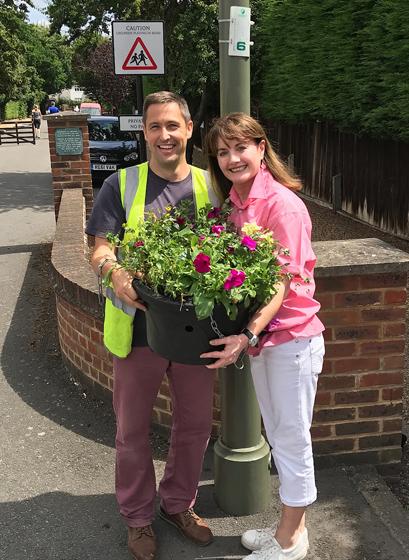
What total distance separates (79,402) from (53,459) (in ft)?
2.21

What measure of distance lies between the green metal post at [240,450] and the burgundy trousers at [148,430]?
0.18 meters

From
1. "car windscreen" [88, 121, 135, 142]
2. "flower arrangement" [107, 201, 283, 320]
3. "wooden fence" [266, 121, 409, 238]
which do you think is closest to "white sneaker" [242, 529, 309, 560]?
"flower arrangement" [107, 201, 283, 320]

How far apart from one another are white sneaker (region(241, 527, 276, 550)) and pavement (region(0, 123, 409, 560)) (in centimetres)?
5

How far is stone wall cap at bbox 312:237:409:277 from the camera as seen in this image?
3.05 m

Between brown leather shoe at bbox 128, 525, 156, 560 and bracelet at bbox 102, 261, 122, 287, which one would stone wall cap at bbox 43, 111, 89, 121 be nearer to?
bracelet at bbox 102, 261, 122, 287

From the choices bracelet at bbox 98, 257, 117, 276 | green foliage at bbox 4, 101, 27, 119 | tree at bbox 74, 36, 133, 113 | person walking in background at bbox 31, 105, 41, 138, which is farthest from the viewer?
green foliage at bbox 4, 101, 27, 119

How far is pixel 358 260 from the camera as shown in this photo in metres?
3.11

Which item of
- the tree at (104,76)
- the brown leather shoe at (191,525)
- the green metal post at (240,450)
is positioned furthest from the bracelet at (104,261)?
the tree at (104,76)

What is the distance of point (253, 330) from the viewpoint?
2.24m

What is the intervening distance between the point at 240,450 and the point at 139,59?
17.2 feet

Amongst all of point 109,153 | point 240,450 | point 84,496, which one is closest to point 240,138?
point 240,450

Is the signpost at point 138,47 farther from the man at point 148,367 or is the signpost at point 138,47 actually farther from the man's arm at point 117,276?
the man's arm at point 117,276

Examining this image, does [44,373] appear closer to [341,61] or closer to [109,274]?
[109,274]

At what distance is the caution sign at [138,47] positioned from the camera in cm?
695
